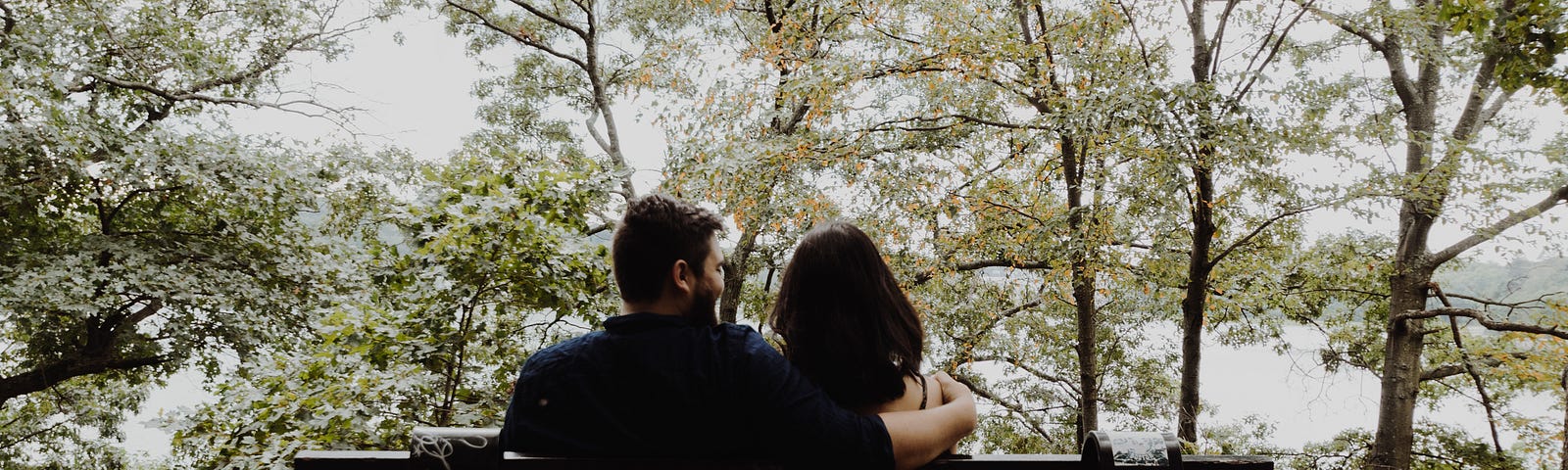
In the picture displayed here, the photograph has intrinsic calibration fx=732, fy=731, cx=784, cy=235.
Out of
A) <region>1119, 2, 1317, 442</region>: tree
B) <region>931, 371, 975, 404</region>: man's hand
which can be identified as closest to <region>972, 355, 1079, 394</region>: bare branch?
<region>1119, 2, 1317, 442</region>: tree

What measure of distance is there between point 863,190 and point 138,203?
7.94m

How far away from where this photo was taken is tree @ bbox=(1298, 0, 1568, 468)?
279cm

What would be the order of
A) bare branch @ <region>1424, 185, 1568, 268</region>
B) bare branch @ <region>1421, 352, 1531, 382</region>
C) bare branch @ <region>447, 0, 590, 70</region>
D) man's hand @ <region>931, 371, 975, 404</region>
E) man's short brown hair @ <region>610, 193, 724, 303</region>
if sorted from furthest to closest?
1. bare branch @ <region>447, 0, 590, 70</region>
2. bare branch @ <region>1421, 352, 1531, 382</region>
3. bare branch @ <region>1424, 185, 1568, 268</region>
4. man's hand @ <region>931, 371, 975, 404</region>
5. man's short brown hair @ <region>610, 193, 724, 303</region>

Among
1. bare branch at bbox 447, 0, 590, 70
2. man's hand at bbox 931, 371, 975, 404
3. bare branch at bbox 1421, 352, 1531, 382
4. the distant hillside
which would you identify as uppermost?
bare branch at bbox 447, 0, 590, 70

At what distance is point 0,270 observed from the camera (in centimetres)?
664

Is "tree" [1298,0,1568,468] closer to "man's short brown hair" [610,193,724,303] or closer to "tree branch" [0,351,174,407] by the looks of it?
"man's short brown hair" [610,193,724,303]

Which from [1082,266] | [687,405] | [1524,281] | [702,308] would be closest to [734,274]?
[1082,266]

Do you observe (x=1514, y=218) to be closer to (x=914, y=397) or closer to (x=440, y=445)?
(x=914, y=397)

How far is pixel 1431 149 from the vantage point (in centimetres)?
701

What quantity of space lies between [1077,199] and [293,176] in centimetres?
850

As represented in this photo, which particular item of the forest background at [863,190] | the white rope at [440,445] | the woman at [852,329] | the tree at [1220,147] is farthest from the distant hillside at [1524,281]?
the white rope at [440,445]

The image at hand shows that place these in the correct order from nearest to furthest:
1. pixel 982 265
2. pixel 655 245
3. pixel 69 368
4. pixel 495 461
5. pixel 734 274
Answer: pixel 495 461 < pixel 655 245 < pixel 69 368 < pixel 982 265 < pixel 734 274

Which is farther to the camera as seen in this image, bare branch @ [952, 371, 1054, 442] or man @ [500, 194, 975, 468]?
bare branch @ [952, 371, 1054, 442]

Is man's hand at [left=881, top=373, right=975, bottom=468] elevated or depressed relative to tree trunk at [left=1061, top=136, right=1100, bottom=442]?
depressed
